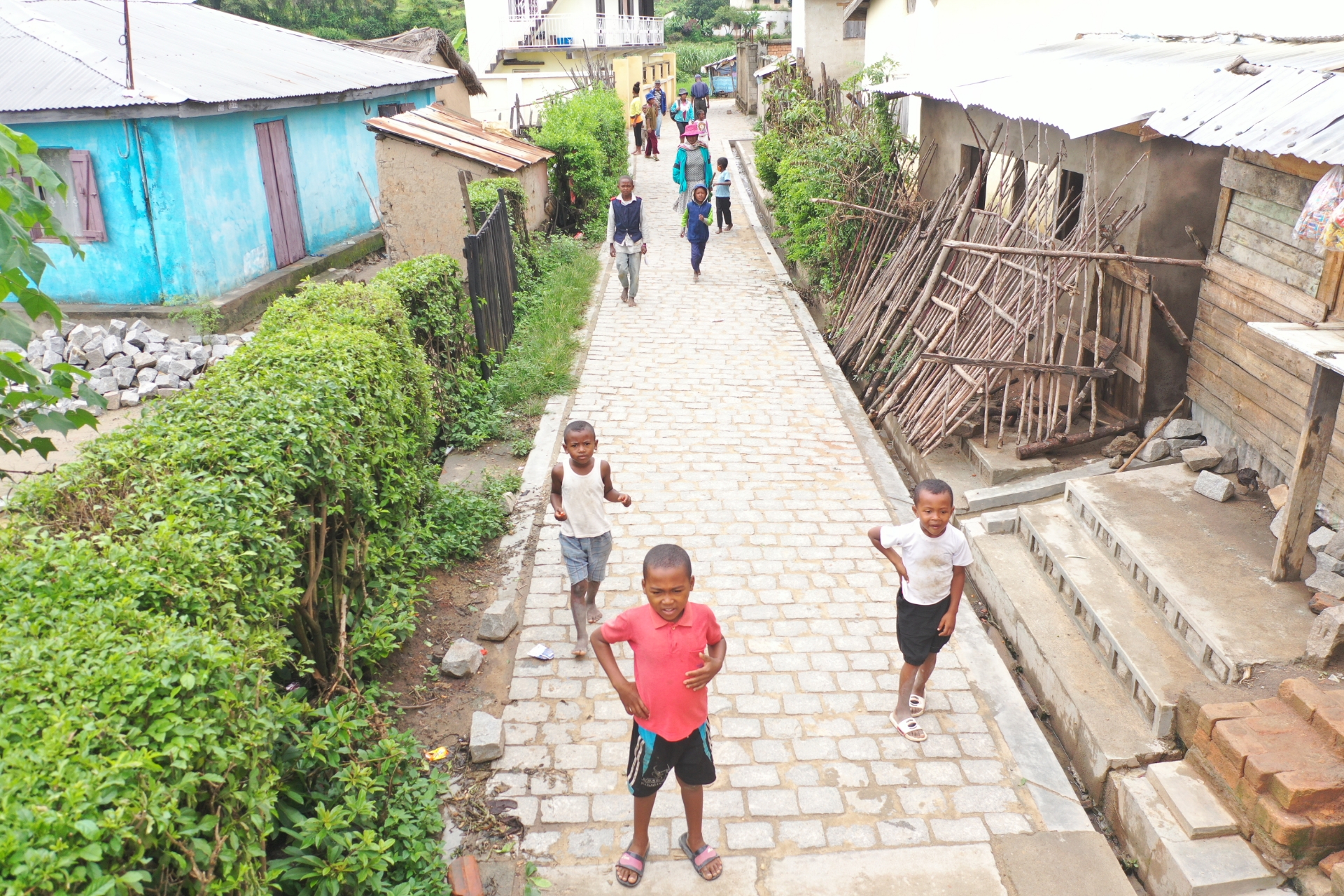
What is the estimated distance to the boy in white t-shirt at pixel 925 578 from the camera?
14.3 feet

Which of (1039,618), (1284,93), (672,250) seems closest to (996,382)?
(1039,618)

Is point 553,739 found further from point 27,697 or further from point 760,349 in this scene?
point 760,349

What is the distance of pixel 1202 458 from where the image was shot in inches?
254

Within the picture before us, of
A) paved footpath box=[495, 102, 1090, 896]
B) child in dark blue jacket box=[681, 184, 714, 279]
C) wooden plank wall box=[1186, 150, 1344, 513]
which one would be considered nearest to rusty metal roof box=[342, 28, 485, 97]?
child in dark blue jacket box=[681, 184, 714, 279]

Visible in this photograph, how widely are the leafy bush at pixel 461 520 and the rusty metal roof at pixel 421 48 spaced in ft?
56.9

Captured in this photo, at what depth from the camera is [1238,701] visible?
441 cm

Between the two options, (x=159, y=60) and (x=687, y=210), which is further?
(x=687, y=210)

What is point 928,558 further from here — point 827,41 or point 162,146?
point 827,41

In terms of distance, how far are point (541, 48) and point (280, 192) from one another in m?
25.9

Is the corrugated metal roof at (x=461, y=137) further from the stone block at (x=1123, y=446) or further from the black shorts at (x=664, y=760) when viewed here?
the black shorts at (x=664, y=760)

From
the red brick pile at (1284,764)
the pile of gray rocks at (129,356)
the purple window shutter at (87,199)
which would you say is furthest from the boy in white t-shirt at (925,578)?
the purple window shutter at (87,199)

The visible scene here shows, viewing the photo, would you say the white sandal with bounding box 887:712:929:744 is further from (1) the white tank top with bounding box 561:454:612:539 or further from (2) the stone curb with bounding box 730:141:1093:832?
(1) the white tank top with bounding box 561:454:612:539

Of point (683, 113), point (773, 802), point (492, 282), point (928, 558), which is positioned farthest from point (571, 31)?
point (773, 802)

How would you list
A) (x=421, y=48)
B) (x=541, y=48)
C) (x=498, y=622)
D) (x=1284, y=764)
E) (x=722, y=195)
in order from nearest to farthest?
(x=1284, y=764)
(x=498, y=622)
(x=722, y=195)
(x=421, y=48)
(x=541, y=48)
